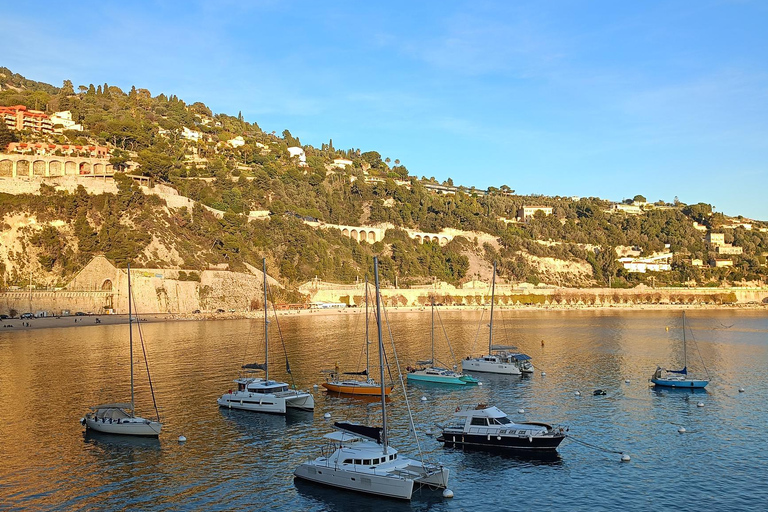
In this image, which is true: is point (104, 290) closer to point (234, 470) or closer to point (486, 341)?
point (486, 341)

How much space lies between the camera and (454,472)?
29031 mm

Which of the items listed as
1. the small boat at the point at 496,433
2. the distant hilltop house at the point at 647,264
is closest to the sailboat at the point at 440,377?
the small boat at the point at 496,433

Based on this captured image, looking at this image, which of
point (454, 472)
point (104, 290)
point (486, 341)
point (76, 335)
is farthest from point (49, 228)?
point (454, 472)

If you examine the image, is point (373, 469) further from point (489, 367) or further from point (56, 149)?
point (56, 149)

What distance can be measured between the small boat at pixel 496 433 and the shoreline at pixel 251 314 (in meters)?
67.9

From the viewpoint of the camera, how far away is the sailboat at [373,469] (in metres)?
25.0

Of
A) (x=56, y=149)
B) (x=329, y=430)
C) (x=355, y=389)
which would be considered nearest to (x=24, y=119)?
(x=56, y=149)

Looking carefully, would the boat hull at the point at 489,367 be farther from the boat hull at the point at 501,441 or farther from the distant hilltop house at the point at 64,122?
the distant hilltop house at the point at 64,122

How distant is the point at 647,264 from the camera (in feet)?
626

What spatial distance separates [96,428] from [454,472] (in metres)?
20.2

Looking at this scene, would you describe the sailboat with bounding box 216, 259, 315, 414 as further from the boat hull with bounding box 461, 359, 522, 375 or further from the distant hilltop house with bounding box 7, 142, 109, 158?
the distant hilltop house with bounding box 7, 142, 109, 158

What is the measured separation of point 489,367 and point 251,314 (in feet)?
218

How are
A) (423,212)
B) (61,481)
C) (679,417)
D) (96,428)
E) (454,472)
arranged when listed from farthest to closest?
(423,212)
(679,417)
(96,428)
(454,472)
(61,481)

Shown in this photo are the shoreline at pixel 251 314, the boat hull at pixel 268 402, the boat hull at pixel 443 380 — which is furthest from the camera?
the shoreline at pixel 251 314
